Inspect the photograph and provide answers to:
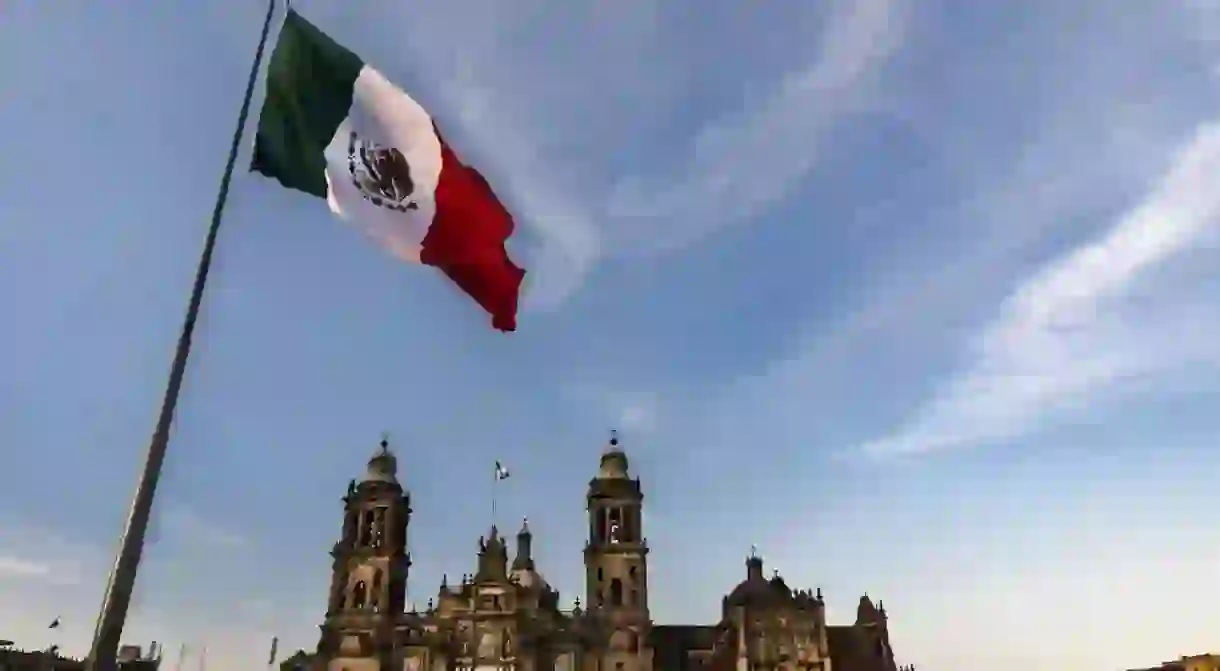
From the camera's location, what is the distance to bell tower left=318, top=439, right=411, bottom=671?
61438mm

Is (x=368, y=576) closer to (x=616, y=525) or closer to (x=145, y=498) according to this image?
(x=616, y=525)

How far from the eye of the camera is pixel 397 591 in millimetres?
64125

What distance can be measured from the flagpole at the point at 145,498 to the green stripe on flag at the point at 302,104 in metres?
0.59

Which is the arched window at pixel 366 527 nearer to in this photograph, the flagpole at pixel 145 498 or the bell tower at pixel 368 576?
the bell tower at pixel 368 576

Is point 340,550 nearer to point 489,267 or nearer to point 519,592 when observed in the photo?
point 519,592

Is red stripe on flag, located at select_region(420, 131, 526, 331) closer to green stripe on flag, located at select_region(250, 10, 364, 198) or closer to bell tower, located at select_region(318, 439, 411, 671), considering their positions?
green stripe on flag, located at select_region(250, 10, 364, 198)

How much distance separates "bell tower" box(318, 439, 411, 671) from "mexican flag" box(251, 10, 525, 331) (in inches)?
2078

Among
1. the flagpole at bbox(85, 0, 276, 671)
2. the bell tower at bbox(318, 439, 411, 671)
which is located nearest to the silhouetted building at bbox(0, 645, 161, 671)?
the bell tower at bbox(318, 439, 411, 671)

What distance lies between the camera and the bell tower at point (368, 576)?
61438 millimetres

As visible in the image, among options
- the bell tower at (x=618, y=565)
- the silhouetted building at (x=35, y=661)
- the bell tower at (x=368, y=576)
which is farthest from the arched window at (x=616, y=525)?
the silhouetted building at (x=35, y=661)

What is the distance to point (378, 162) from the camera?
14.1 meters

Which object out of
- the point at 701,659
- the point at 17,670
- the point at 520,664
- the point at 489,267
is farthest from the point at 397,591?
the point at 489,267

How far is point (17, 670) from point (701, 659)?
5531cm

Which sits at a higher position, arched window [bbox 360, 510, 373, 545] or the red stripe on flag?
arched window [bbox 360, 510, 373, 545]
